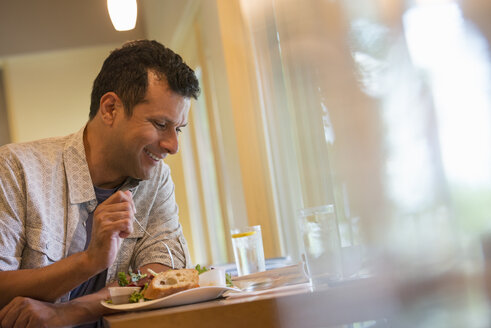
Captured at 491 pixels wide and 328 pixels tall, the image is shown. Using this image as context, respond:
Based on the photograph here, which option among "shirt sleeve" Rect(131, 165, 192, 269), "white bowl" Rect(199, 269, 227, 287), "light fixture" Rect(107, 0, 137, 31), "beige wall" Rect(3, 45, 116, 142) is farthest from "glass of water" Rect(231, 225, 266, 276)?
"beige wall" Rect(3, 45, 116, 142)

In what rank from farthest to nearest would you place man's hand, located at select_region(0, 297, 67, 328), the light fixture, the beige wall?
the beige wall → the light fixture → man's hand, located at select_region(0, 297, 67, 328)

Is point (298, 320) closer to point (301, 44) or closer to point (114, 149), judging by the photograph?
point (301, 44)

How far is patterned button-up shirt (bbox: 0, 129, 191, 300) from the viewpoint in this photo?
4.32ft

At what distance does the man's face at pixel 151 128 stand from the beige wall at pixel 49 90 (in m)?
3.56

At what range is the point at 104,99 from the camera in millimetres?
1532

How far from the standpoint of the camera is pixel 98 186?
1.52 m

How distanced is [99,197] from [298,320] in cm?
99

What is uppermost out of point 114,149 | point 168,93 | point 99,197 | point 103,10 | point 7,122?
point 103,10

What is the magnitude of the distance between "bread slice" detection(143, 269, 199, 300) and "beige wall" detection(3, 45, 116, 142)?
13.4ft

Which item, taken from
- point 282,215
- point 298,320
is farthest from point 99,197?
point 282,215

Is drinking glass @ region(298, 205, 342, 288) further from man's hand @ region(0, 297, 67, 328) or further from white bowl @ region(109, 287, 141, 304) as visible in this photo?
man's hand @ region(0, 297, 67, 328)

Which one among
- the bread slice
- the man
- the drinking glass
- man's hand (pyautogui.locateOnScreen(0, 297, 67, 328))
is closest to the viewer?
the drinking glass

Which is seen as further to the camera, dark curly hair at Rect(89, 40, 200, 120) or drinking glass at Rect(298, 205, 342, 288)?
dark curly hair at Rect(89, 40, 200, 120)

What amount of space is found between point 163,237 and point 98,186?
209 mm
